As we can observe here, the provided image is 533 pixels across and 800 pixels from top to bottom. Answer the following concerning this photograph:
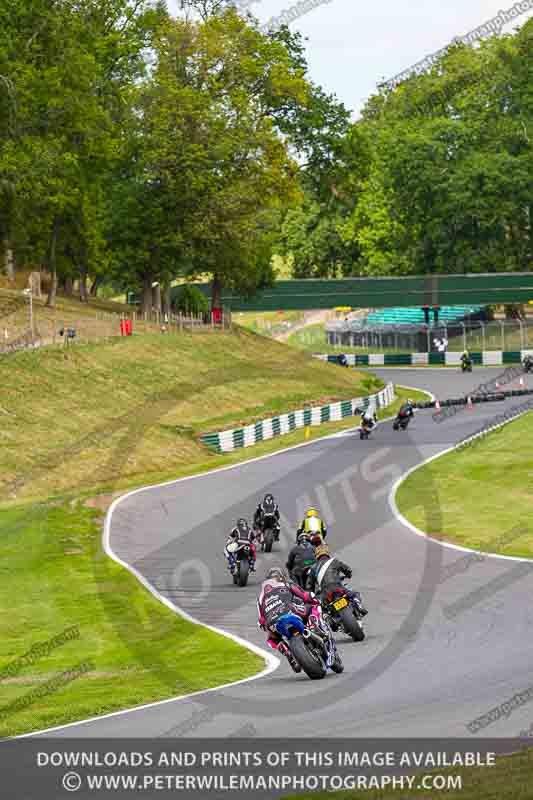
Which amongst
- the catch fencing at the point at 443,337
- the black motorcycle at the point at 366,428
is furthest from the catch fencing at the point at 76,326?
the catch fencing at the point at 443,337

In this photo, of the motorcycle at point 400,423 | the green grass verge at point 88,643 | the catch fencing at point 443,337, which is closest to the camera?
the green grass verge at point 88,643

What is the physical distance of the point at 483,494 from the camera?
3638 centimetres

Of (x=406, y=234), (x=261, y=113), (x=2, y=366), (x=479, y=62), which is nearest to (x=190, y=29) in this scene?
(x=261, y=113)

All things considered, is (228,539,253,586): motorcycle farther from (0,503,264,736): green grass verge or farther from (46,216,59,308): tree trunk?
(46,216,59,308): tree trunk

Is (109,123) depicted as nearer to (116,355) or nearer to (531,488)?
(116,355)

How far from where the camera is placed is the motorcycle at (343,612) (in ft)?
60.1

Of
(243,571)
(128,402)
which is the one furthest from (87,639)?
(128,402)

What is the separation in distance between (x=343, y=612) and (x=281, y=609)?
2.51 m

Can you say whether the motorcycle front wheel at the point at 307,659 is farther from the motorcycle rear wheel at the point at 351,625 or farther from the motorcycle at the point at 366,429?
the motorcycle at the point at 366,429

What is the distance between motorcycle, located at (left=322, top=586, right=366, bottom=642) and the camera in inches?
721

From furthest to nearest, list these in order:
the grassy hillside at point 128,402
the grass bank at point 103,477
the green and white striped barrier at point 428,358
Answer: the green and white striped barrier at point 428,358 < the grassy hillside at point 128,402 < the grass bank at point 103,477

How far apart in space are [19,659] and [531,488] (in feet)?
68.6

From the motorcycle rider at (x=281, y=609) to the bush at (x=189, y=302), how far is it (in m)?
71.9

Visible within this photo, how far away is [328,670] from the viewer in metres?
16.4
